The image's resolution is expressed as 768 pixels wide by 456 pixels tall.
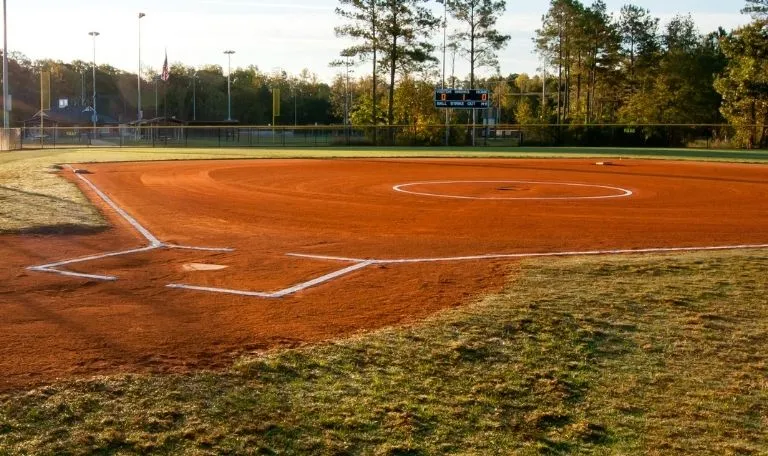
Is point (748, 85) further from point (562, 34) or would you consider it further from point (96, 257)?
point (96, 257)

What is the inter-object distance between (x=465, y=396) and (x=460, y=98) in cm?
5453

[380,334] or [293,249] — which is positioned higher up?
[293,249]

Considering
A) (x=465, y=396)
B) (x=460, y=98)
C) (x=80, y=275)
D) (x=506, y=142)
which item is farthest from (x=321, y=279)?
(x=506, y=142)

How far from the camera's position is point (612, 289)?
8266 mm

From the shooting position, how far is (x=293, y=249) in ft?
37.1

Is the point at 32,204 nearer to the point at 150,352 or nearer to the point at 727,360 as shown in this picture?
the point at 150,352

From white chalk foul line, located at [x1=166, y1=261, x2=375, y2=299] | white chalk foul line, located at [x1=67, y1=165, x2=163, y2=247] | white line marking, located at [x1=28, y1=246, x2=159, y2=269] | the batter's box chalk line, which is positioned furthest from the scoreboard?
white chalk foul line, located at [x1=166, y1=261, x2=375, y2=299]

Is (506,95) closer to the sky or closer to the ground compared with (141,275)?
closer to the sky

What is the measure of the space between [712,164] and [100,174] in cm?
2695

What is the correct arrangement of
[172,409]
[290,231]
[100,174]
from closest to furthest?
[172,409], [290,231], [100,174]

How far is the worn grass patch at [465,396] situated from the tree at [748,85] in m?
54.7

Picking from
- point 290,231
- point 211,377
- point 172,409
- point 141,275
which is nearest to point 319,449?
point 172,409

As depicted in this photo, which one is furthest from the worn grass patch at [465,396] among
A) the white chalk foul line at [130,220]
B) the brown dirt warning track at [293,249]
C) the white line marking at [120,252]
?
the white chalk foul line at [130,220]

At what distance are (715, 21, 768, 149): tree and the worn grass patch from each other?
54706 mm
